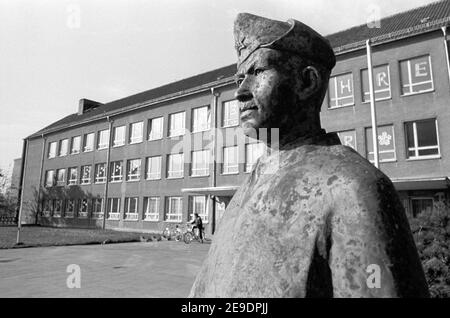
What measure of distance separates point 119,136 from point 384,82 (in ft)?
77.6

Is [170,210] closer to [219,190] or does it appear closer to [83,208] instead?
[219,190]

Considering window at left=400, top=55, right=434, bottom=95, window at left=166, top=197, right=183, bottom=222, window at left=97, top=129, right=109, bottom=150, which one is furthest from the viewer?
window at left=97, top=129, right=109, bottom=150

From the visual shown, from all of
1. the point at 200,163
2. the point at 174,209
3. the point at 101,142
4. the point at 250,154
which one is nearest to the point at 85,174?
the point at 101,142

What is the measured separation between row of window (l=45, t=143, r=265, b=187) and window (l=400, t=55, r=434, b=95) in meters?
8.42

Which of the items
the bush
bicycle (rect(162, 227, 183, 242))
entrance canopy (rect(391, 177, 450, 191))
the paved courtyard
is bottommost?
the paved courtyard

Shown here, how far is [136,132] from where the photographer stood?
109ft

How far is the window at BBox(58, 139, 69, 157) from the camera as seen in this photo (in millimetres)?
40500

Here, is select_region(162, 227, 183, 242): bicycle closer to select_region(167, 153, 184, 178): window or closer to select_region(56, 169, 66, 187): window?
select_region(167, 153, 184, 178): window

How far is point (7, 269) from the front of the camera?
963cm

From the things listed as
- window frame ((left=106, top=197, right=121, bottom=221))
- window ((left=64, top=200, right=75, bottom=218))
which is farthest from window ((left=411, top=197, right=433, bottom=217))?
window ((left=64, top=200, right=75, bottom=218))

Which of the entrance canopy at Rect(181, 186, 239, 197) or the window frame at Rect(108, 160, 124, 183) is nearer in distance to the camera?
the entrance canopy at Rect(181, 186, 239, 197)

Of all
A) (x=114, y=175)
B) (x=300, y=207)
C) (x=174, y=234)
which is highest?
(x=114, y=175)
